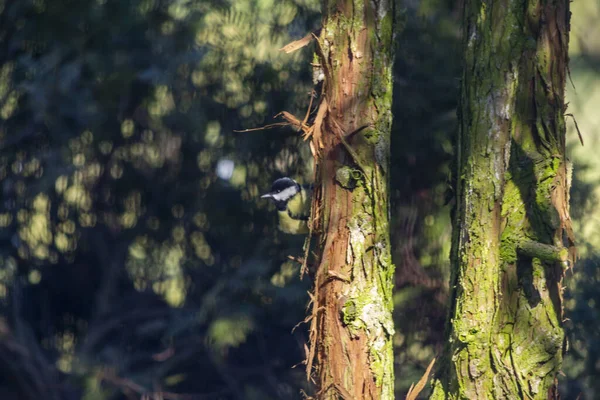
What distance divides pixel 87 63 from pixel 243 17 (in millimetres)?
956

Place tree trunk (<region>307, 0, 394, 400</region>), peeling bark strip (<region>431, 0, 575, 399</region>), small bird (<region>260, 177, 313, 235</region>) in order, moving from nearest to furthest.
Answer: tree trunk (<region>307, 0, 394, 400</region>), peeling bark strip (<region>431, 0, 575, 399</region>), small bird (<region>260, 177, 313, 235</region>)

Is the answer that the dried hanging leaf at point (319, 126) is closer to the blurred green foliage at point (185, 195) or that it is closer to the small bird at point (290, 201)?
the blurred green foliage at point (185, 195)

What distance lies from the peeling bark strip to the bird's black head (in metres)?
1.70

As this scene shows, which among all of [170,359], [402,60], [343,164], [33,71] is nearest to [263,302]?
[170,359]

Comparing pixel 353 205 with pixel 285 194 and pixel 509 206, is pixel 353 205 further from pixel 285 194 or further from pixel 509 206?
pixel 285 194

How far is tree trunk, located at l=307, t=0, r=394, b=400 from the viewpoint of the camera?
1907 mm

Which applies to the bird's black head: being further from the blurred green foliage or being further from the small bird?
the blurred green foliage

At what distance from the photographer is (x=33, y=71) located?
12.9 ft

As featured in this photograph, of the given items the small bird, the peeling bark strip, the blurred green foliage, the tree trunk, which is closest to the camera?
the tree trunk

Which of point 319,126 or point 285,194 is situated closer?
point 319,126

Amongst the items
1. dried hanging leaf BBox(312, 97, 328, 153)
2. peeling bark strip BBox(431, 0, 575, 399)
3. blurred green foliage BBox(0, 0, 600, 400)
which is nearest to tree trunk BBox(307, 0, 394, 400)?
dried hanging leaf BBox(312, 97, 328, 153)

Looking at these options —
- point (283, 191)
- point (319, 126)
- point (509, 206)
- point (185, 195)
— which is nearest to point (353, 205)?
point (319, 126)

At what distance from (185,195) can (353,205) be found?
268 centimetres

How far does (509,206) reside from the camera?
83.4 inches
